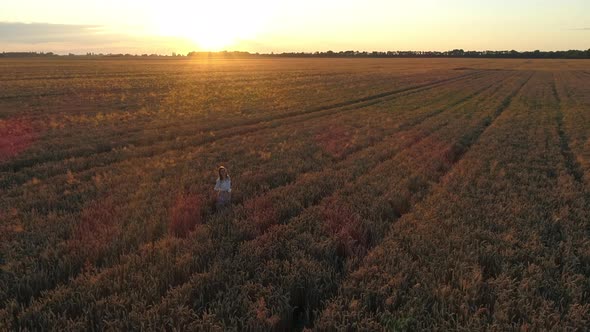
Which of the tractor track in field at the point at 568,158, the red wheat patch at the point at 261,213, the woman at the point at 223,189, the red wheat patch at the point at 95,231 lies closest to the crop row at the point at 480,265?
the tractor track in field at the point at 568,158

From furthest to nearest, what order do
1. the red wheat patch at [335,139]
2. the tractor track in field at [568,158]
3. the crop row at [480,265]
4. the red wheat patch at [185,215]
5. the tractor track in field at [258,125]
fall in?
the red wheat patch at [335,139], the tractor track in field at [258,125], the tractor track in field at [568,158], the red wheat patch at [185,215], the crop row at [480,265]

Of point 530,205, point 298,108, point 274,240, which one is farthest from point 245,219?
point 298,108

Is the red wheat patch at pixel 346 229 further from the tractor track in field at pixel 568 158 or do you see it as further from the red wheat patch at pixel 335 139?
the tractor track in field at pixel 568 158

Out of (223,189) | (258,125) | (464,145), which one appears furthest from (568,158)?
(258,125)

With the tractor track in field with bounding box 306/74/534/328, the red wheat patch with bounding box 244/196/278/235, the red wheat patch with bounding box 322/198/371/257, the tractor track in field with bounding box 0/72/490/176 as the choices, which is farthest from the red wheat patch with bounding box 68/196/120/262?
the tractor track in field with bounding box 0/72/490/176

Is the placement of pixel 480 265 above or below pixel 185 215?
below

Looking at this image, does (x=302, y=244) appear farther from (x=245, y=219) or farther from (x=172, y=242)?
(x=172, y=242)

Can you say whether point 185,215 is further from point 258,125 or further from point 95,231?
point 258,125
